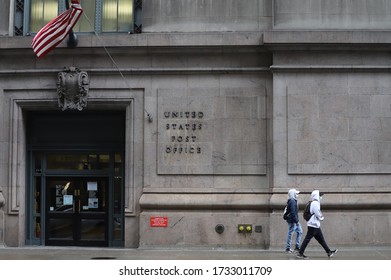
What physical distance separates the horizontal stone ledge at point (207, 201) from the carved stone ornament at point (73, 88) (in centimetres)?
345

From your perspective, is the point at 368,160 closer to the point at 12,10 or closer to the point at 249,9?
the point at 249,9

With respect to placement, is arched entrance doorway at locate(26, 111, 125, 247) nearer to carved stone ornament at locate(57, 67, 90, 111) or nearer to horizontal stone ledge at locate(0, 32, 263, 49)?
carved stone ornament at locate(57, 67, 90, 111)

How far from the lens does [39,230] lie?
18734mm

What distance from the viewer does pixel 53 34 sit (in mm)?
16438

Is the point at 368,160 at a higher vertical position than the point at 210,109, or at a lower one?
lower

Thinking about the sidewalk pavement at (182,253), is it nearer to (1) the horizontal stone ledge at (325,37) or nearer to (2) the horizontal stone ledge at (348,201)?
(2) the horizontal stone ledge at (348,201)

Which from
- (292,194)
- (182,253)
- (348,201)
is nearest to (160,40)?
(292,194)

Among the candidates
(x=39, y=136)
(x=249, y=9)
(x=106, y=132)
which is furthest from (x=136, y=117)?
(x=249, y=9)

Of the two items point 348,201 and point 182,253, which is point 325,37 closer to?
→ point 348,201

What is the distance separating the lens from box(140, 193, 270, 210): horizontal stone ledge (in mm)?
17281

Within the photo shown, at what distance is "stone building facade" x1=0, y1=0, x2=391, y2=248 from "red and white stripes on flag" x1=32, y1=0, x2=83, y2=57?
132 cm

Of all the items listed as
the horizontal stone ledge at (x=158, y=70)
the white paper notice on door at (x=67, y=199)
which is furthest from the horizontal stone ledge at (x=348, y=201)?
the white paper notice on door at (x=67, y=199)

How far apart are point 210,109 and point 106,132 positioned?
3.39m

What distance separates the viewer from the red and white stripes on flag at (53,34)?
53.7 feet
